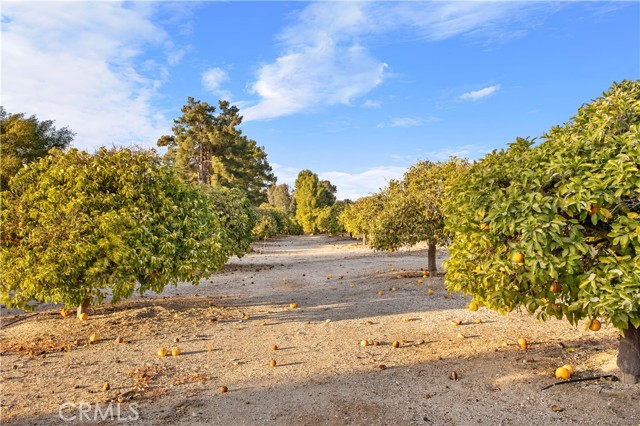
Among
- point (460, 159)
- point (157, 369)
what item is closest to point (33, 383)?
point (157, 369)

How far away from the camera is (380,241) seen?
17.0 meters

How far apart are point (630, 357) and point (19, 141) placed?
52.2 meters

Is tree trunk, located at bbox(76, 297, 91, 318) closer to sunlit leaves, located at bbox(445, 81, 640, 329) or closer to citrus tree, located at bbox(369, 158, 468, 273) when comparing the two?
sunlit leaves, located at bbox(445, 81, 640, 329)

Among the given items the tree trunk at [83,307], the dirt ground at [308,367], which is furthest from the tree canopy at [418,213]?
the tree trunk at [83,307]

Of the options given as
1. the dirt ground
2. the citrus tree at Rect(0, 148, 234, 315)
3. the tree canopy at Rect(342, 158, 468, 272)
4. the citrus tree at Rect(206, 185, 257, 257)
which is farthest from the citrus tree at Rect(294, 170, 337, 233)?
the citrus tree at Rect(0, 148, 234, 315)

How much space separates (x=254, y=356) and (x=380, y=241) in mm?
9651

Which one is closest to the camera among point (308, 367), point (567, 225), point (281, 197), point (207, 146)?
point (567, 225)

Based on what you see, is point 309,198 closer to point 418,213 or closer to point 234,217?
point 234,217

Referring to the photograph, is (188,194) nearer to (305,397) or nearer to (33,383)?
(33,383)

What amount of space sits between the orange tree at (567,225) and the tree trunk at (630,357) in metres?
0.01

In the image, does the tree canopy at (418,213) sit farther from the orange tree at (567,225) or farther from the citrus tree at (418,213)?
the orange tree at (567,225)

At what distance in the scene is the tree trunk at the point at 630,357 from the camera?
6.18m

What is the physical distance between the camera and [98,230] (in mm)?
9148

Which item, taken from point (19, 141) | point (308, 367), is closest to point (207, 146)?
point (19, 141)
